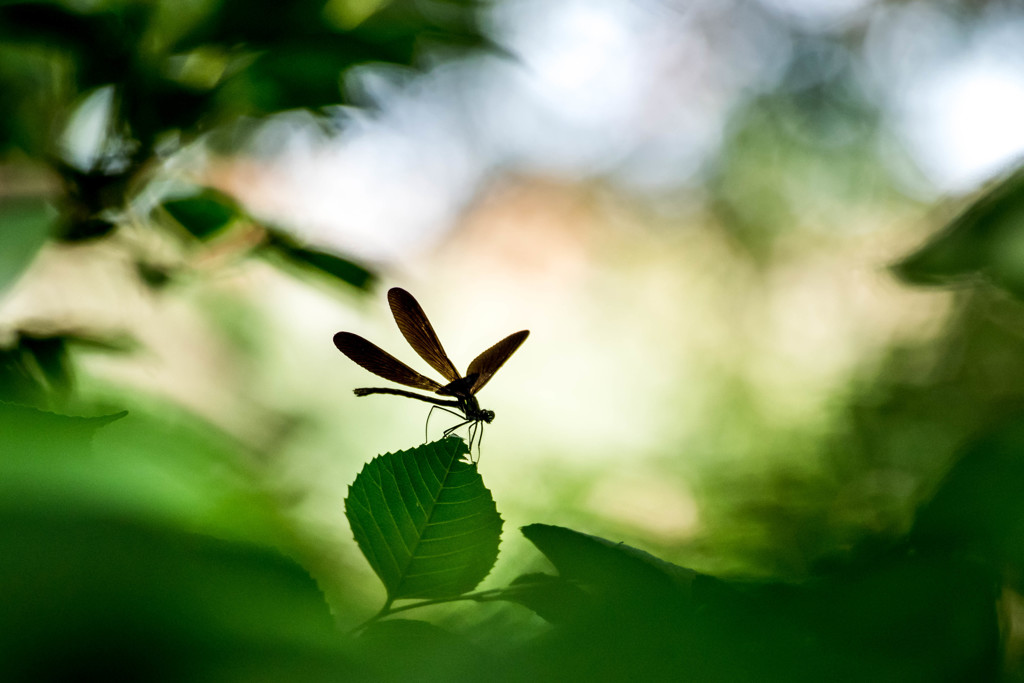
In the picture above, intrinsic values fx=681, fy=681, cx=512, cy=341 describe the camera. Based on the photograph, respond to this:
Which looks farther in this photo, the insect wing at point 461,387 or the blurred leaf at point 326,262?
the blurred leaf at point 326,262

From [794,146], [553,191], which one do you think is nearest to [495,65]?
[553,191]

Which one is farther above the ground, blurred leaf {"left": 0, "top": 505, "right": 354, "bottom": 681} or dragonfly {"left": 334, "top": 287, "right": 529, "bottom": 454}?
dragonfly {"left": 334, "top": 287, "right": 529, "bottom": 454}

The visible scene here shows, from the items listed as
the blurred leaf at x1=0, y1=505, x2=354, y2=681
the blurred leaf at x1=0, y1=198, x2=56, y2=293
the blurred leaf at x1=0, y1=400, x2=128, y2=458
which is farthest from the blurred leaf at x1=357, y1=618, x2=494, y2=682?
the blurred leaf at x1=0, y1=198, x2=56, y2=293

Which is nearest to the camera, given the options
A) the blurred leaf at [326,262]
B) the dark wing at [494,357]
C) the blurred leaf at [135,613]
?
the blurred leaf at [135,613]

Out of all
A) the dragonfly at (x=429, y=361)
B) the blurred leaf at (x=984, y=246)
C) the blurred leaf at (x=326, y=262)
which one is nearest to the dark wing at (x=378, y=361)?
the dragonfly at (x=429, y=361)

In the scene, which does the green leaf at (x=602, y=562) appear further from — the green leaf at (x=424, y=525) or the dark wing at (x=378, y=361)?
the dark wing at (x=378, y=361)

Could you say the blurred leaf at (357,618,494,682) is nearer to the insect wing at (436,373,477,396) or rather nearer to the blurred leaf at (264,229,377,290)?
the insect wing at (436,373,477,396)

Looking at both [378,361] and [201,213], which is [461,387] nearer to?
[378,361]
